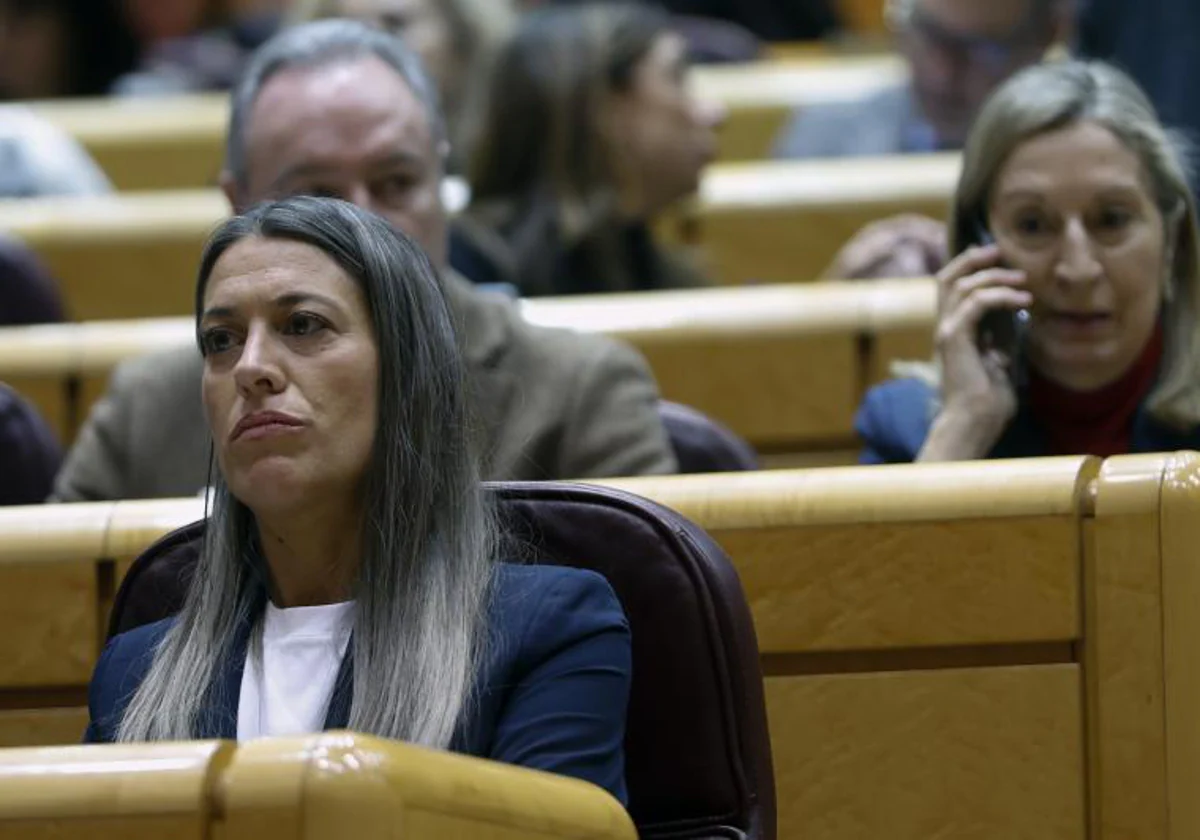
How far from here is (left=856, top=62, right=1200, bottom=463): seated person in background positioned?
1.46 m

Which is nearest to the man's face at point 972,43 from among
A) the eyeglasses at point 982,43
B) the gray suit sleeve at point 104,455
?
the eyeglasses at point 982,43

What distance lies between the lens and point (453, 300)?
1.42 metres

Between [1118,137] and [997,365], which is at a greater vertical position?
[1118,137]

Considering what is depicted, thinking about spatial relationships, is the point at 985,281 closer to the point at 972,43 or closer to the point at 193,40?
the point at 972,43

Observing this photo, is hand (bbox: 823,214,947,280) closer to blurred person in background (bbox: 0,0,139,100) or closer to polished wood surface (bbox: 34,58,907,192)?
polished wood surface (bbox: 34,58,907,192)

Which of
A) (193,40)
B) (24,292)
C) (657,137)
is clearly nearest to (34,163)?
(24,292)

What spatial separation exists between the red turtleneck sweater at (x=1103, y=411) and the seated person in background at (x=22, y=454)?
0.62 meters

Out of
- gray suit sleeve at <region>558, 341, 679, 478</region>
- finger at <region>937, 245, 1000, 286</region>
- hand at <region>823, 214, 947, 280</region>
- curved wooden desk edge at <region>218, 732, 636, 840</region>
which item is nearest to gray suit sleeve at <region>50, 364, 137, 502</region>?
gray suit sleeve at <region>558, 341, 679, 478</region>

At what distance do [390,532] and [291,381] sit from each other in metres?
0.08

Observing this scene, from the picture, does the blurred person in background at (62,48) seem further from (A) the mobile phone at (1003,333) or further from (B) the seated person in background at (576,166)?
(A) the mobile phone at (1003,333)

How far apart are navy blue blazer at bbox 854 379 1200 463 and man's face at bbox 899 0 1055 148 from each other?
81 cm

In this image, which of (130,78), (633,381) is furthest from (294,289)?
(130,78)

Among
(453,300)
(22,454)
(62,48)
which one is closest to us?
(453,300)

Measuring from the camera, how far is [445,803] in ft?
2.76
